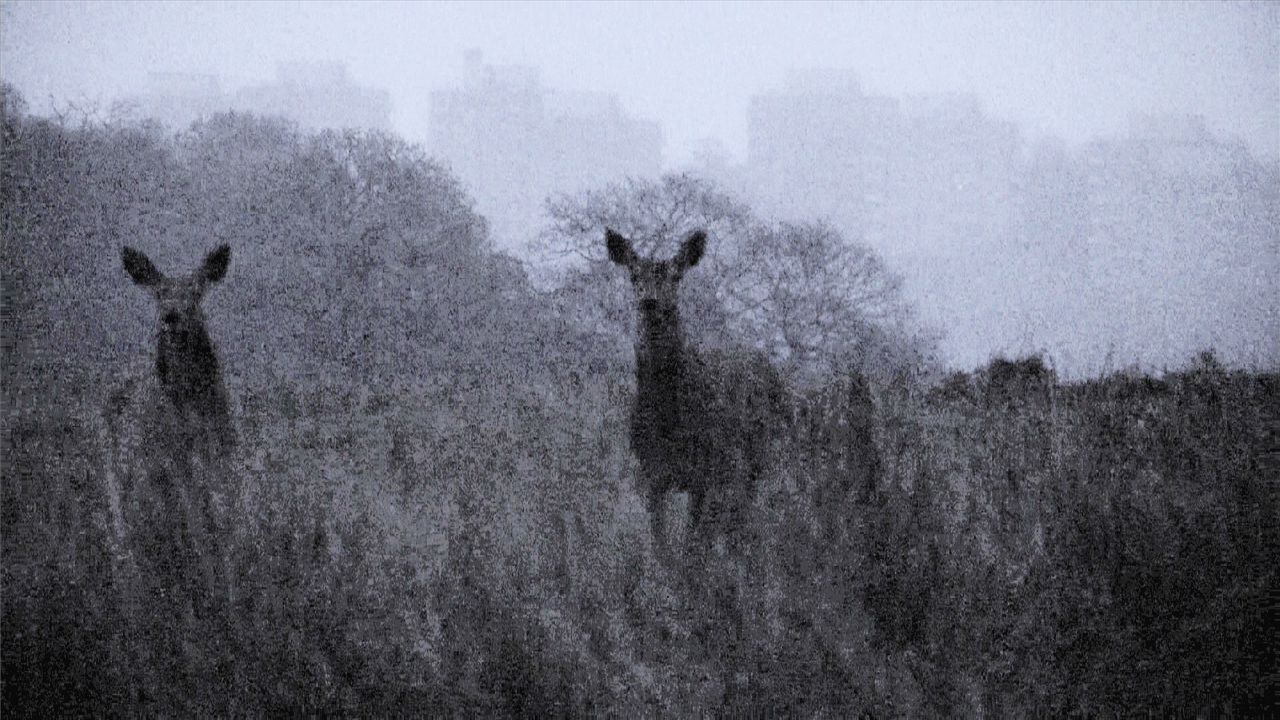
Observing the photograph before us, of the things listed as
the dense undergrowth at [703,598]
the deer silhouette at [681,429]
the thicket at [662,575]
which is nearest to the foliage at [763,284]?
the thicket at [662,575]

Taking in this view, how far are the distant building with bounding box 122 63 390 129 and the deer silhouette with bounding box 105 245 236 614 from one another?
4095 cm

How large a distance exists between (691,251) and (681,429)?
225 cm

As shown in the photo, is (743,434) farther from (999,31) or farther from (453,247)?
(999,31)

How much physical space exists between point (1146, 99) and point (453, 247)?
5485 cm

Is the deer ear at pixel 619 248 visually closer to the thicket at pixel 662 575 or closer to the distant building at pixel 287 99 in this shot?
the thicket at pixel 662 575

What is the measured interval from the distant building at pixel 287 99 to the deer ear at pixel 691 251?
44.3m

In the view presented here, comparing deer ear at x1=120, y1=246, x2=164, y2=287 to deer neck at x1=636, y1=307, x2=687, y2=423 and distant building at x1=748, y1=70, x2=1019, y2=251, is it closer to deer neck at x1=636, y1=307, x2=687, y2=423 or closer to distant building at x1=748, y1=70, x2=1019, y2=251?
deer neck at x1=636, y1=307, x2=687, y2=423

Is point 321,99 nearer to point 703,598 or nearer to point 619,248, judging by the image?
point 619,248

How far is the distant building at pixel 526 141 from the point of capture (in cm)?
6260

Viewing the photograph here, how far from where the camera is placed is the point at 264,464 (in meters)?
8.82

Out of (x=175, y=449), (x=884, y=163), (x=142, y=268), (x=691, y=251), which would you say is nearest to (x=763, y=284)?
(x=691, y=251)

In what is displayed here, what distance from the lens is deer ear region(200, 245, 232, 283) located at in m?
8.96

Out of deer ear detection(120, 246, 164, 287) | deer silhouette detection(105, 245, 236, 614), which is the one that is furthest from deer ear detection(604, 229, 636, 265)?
deer ear detection(120, 246, 164, 287)

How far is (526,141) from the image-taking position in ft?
236
